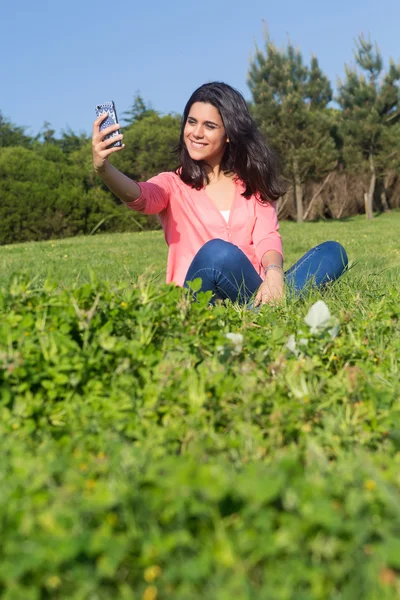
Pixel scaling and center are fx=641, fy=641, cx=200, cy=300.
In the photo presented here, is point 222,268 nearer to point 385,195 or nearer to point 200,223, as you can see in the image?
point 200,223

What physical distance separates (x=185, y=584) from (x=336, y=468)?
477mm

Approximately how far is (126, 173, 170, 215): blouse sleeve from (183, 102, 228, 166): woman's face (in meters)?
0.24

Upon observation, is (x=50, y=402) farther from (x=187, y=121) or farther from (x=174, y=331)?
(x=187, y=121)

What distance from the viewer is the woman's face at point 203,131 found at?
373cm

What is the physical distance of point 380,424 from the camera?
63.9 inches

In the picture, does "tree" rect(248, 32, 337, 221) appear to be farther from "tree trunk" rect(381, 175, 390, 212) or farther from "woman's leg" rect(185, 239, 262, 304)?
"woman's leg" rect(185, 239, 262, 304)

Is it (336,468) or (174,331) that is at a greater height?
(174,331)

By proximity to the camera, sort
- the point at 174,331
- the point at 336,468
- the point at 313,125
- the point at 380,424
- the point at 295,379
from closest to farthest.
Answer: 1. the point at 336,468
2. the point at 380,424
3. the point at 295,379
4. the point at 174,331
5. the point at 313,125

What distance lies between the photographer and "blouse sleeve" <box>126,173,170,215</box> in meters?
3.54

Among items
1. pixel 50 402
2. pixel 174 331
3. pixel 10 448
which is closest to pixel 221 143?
pixel 174 331

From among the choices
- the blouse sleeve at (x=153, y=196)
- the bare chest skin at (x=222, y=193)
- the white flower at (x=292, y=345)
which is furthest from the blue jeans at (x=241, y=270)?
the white flower at (x=292, y=345)

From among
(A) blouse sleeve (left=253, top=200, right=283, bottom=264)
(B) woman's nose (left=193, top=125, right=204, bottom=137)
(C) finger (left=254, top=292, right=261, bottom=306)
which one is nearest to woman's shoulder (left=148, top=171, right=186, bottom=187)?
(B) woman's nose (left=193, top=125, right=204, bottom=137)

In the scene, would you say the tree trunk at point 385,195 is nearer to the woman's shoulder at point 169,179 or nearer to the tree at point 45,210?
the tree at point 45,210

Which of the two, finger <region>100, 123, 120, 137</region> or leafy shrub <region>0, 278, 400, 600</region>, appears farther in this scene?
finger <region>100, 123, 120, 137</region>
